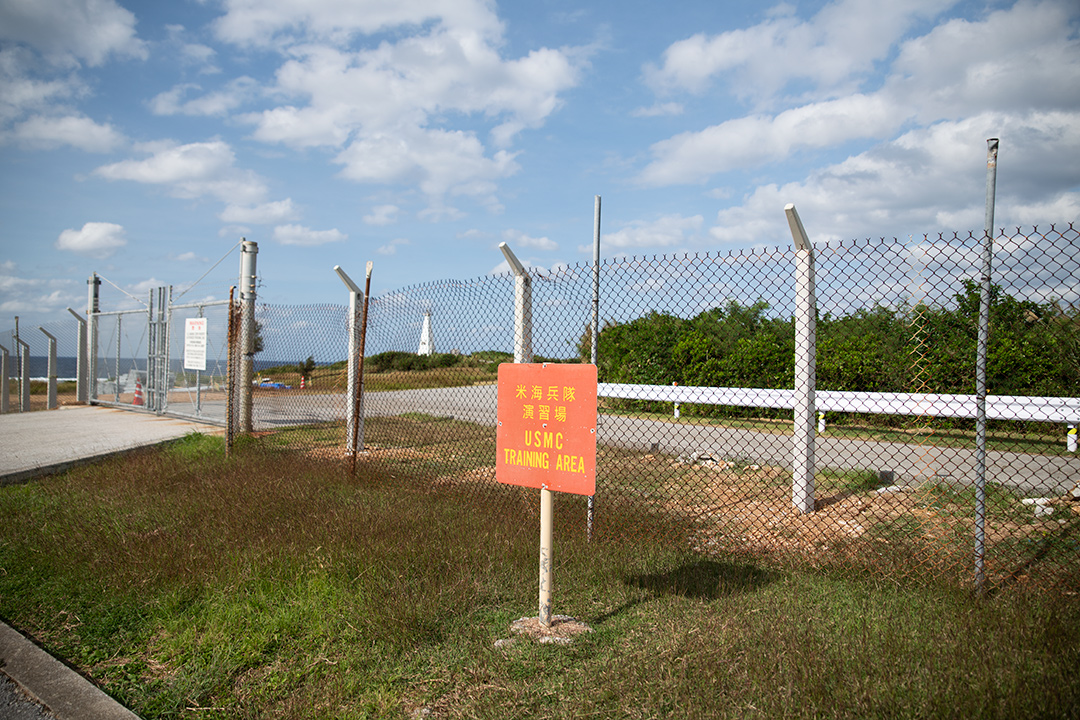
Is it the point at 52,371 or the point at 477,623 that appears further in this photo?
the point at 52,371

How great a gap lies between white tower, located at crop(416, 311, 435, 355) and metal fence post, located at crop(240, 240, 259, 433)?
4481mm

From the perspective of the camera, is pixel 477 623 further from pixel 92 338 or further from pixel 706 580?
pixel 92 338

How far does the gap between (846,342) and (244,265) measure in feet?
29.7

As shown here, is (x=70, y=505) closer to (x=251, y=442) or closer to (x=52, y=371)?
(x=251, y=442)

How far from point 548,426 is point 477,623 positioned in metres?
1.11

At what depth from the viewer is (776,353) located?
10852 millimetres

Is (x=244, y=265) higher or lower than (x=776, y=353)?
higher

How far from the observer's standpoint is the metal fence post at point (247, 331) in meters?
9.83

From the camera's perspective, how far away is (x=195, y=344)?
37.9 ft

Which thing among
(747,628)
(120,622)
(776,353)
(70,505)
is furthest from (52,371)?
(747,628)

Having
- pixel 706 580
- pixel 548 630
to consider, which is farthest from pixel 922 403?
pixel 548 630

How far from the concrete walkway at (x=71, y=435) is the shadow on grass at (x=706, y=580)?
731 cm

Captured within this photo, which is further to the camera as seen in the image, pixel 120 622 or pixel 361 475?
pixel 361 475

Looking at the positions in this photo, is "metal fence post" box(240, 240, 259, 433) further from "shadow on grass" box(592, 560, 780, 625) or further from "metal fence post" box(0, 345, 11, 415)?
"metal fence post" box(0, 345, 11, 415)
